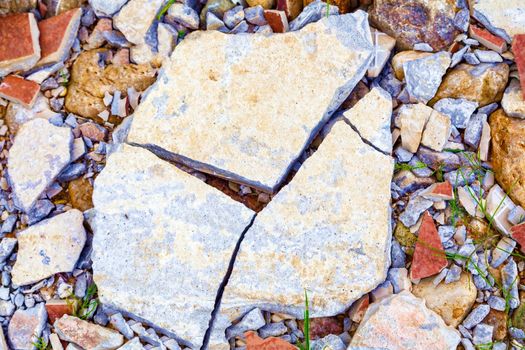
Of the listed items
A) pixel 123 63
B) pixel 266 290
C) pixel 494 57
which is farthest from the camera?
pixel 123 63

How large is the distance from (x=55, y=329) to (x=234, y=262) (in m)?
0.68

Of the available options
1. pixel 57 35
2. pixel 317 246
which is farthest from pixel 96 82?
pixel 317 246

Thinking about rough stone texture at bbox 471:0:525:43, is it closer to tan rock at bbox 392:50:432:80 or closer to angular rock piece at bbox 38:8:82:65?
tan rock at bbox 392:50:432:80

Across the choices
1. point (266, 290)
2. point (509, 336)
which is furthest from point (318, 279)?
point (509, 336)

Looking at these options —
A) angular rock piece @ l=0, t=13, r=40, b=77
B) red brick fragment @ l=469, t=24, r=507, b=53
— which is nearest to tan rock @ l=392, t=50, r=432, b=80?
red brick fragment @ l=469, t=24, r=507, b=53

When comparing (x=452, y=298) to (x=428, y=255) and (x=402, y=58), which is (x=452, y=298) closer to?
(x=428, y=255)

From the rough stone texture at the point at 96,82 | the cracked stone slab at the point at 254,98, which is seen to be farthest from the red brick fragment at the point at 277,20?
the rough stone texture at the point at 96,82

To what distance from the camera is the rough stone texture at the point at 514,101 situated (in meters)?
2.32

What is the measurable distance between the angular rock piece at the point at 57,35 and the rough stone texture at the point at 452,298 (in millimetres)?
1610

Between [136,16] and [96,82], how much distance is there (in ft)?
0.97

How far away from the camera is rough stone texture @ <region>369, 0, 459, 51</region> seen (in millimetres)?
2424

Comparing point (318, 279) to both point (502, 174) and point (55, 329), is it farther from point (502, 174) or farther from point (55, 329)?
point (55, 329)

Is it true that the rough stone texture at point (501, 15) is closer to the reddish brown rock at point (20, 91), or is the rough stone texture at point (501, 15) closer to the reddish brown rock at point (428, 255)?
the reddish brown rock at point (428, 255)

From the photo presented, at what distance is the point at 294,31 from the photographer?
2432 millimetres
